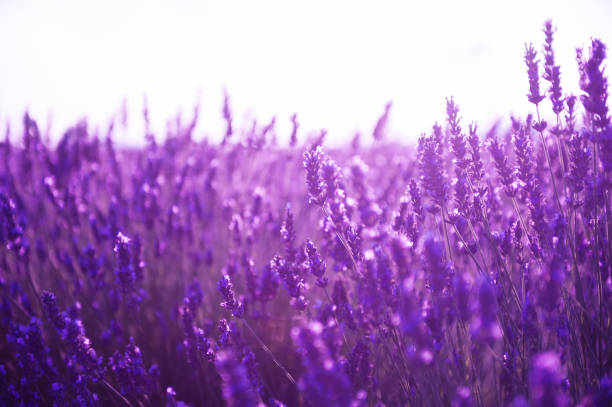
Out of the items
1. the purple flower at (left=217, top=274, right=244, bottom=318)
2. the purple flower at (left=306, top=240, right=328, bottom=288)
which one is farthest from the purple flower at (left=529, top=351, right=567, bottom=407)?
the purple flower at (left=217, top=274, right=244, bottom=318)

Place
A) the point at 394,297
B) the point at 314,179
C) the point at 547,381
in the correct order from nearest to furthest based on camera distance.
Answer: the point at 547,381, the point at 394,297, the point at 314,179

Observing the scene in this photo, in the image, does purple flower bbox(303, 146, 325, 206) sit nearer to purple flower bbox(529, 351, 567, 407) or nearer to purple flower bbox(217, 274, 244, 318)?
purple flower bbox(217, 274, 244, 318)

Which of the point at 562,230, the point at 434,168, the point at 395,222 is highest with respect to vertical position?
the point at 434,168

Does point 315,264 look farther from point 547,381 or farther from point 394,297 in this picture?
point 547,381

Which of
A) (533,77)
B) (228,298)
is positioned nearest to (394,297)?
(228,298)

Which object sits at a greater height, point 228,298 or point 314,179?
point 314,179

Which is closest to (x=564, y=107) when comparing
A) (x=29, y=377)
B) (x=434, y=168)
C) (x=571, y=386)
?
(x=434, y=168)

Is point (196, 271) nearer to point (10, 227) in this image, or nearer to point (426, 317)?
point (10, 227)

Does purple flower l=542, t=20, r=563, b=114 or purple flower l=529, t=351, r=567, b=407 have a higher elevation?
purple flower l=542, t=20, r=563, b=114

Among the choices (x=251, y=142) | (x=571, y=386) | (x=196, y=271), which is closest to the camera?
(x=571, y=386)

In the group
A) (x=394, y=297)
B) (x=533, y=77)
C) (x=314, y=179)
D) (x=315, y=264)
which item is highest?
(x=533, y=77)

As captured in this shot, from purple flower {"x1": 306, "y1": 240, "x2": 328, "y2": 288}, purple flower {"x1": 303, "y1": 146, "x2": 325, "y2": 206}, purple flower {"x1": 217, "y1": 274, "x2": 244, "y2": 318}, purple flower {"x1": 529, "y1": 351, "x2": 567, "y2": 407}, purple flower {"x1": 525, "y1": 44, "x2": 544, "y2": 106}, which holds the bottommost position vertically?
purple flower {"x1": 529, "y1": 351, "x2": 567, "y2": 407}
